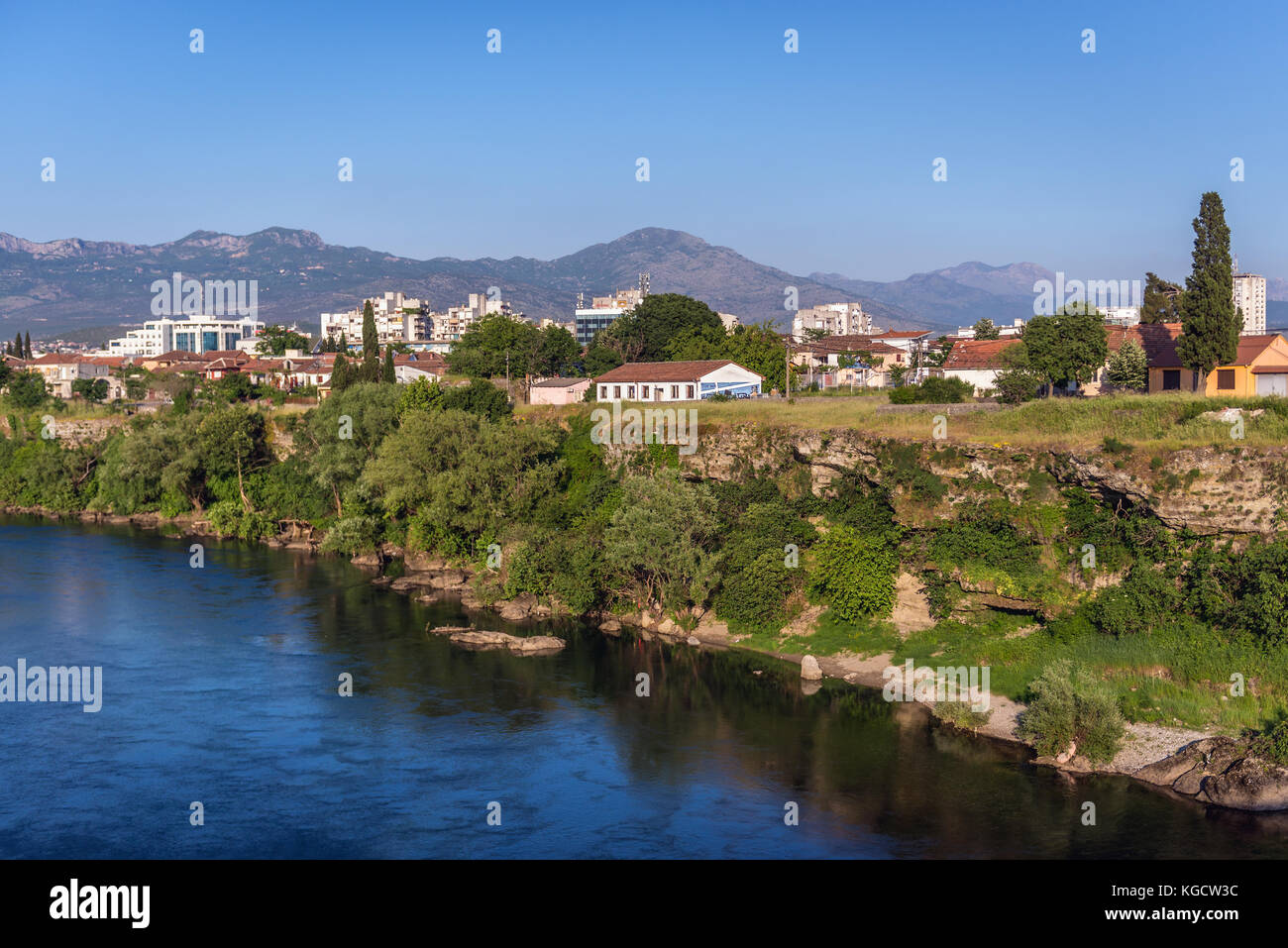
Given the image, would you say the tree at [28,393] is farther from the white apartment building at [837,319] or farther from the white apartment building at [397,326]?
the white apartment building at [837,319]

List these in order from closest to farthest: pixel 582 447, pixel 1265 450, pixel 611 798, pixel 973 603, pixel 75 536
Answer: pixel 611 798
pixel 1265 450
pixel 973 603
pixel 582 447
pixel 75 536

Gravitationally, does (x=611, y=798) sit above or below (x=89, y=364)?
below

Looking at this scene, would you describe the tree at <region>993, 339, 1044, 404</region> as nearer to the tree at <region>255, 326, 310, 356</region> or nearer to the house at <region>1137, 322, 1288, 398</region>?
the house at <region>1137, 322, 1288, 398</region>

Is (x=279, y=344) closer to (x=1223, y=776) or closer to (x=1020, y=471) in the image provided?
(x=1020, y=471)

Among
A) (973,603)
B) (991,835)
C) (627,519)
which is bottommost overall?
(991,835)

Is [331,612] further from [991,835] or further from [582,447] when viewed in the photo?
[991,835]

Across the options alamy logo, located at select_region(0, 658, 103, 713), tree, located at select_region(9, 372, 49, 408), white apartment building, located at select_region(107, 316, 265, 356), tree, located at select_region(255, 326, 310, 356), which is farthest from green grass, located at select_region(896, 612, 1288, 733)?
white apartment building, located at select_region(107, 316, 265, 356)

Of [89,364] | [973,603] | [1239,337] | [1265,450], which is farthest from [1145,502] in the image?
[89,364]
